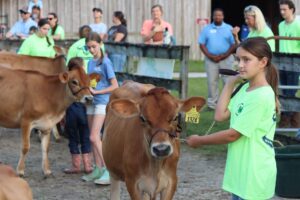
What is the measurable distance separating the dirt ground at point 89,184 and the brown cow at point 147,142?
4.41 feet

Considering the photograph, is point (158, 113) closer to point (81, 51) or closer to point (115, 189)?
point (115, 189)

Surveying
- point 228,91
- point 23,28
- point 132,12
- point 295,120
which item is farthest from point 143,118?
point 132,12

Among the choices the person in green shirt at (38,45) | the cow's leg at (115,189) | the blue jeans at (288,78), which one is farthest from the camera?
the person in green shirt at (38,45)

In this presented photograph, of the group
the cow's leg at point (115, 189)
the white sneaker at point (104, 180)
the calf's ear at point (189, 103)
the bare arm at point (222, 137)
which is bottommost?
the white sneaker at point (104, 180)

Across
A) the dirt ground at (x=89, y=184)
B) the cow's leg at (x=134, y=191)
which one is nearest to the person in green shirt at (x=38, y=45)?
the dirt ground at (x=89, y=184)

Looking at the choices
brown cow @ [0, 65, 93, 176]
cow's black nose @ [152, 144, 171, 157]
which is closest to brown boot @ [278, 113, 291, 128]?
brown cow @ [0, 65, 93, 176]

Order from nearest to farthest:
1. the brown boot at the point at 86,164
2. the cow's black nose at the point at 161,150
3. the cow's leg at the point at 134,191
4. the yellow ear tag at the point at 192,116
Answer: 1. the cow's black nose at the point at 161,150
2. the yellow ear tag at the point at 192,116
3. the cow's leg at the point at 134,191
4. the brown boot at the point at 86,164

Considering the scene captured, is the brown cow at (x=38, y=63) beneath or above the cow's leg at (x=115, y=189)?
above

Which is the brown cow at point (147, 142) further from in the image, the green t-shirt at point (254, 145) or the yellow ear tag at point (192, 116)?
the green t-shirt at point (254, 145)

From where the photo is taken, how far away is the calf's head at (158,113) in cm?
514

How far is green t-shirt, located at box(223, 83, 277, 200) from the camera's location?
4617mm

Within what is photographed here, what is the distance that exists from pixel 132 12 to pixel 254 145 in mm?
23231

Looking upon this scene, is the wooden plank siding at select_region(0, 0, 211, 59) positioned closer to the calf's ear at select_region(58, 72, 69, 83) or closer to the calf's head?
the calf's ear at select_region(58, 72, 69, 83)

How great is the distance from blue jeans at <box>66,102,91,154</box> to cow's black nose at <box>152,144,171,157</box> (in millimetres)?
4015
